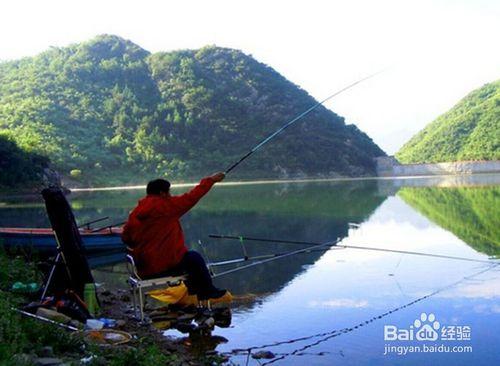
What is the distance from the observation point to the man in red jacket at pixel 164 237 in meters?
6.59

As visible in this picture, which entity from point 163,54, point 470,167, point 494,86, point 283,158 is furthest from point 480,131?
point 163,54

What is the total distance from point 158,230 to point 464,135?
111 metres

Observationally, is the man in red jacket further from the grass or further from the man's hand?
the grass

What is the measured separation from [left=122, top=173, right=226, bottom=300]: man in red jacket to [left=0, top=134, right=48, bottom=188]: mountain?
3836 centimetres

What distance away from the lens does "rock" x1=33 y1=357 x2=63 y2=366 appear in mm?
4230

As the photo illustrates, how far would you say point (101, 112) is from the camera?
9431 cm

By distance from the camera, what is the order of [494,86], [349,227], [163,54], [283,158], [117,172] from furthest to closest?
1. [494,86]
2. [163,54]
3. [283,158]
4. [117,172]
5. [349,227]

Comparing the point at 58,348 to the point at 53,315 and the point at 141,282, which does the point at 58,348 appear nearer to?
the point at 53,315

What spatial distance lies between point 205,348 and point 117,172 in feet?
241

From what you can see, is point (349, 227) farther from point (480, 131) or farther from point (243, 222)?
point (480, 131)

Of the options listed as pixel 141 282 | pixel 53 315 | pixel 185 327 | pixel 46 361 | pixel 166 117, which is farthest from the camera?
pixel 166 117

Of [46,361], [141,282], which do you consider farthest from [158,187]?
[46,361]

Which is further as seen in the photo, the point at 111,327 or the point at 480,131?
the point at 480,131

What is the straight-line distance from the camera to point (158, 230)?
6.72m
